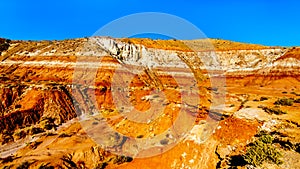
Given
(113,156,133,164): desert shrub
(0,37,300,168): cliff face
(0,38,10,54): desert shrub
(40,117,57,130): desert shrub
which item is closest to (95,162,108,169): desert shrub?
(0,37,300,168): cliff face

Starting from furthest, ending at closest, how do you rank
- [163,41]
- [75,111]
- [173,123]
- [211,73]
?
1. [163,41]
2. [211,73]
3. [75,111]
4. [173,123]

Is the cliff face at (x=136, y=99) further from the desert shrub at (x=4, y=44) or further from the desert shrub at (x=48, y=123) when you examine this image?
the desert shrub at (x=4, y=44)

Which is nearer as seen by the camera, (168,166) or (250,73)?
(168,166)

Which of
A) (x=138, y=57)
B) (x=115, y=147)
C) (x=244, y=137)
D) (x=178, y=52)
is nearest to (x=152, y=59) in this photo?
(x=138, y=57)

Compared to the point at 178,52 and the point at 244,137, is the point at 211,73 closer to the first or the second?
the point at 178,52

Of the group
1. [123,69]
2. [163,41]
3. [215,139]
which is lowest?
[215,139]

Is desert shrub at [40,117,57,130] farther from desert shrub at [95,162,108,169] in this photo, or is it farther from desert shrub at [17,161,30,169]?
desert shrub at [95,162,108,169]
